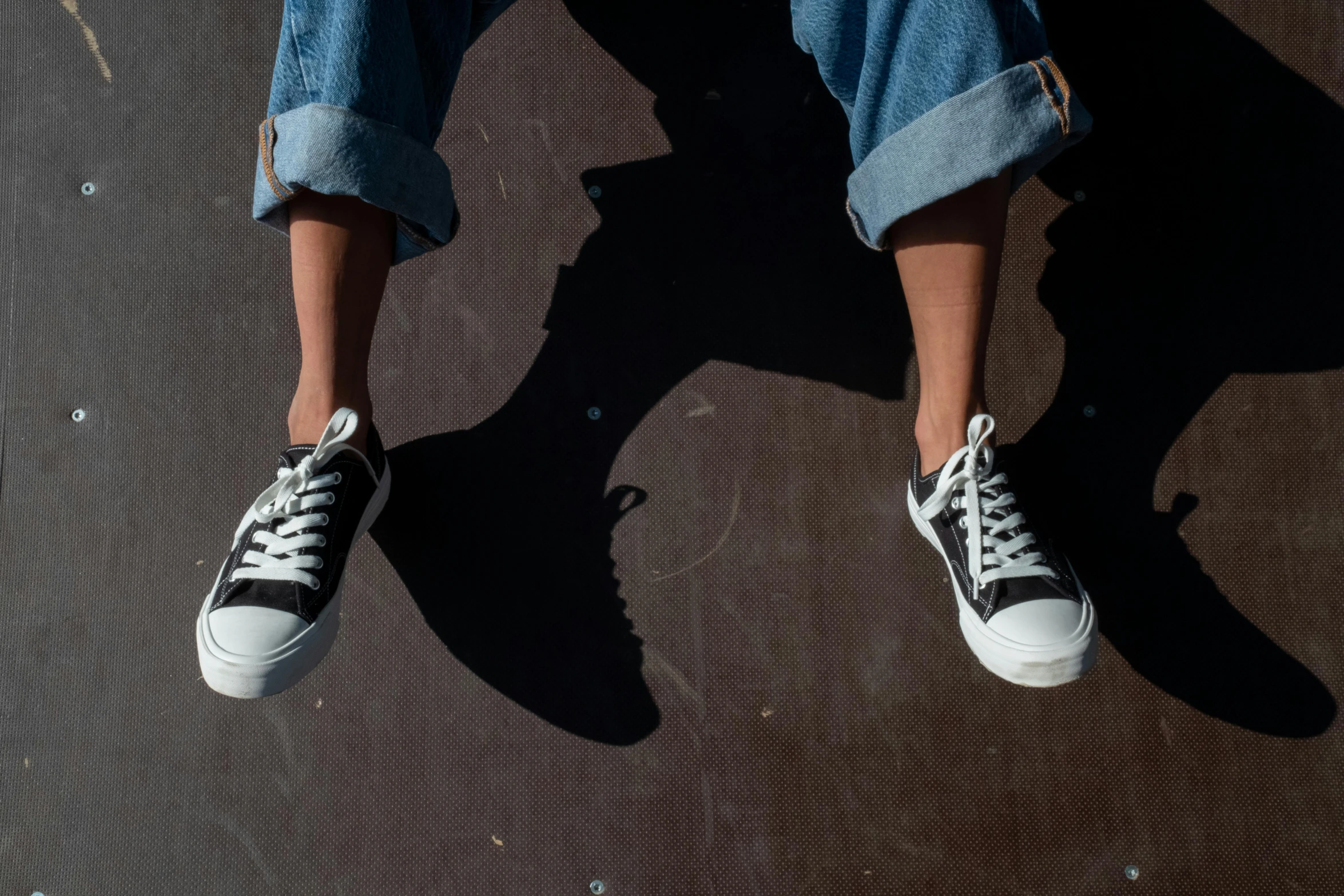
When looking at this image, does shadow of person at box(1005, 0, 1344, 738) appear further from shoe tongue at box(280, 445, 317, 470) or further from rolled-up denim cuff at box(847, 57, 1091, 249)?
shoe tongue at box(280, 445, 317, 470)

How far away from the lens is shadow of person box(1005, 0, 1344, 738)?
75 cm

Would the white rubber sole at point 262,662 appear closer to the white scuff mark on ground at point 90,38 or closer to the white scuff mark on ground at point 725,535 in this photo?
the white scuff mark on ground at point 725,535

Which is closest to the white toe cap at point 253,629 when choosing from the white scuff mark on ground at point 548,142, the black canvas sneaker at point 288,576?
the black canvas sneaker at point 288,576

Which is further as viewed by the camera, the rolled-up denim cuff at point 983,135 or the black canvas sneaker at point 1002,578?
the black canvas sneaker at point 1002,578

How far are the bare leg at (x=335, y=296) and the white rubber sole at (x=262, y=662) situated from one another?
16 centimetres

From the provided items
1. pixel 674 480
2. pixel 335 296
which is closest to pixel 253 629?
pixel 335 296

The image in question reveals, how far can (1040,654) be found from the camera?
642 mm

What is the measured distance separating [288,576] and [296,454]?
10cm

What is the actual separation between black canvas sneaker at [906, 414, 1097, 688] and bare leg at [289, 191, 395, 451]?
497 millimetres

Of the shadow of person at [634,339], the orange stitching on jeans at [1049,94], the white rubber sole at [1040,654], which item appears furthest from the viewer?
Answer: the shadow of person at [634,339]

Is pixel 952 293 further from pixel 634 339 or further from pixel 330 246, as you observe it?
pixel 330 246

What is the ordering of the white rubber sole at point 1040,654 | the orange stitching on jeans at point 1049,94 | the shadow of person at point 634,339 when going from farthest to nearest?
the shadow of person at point 634,339 → the white rubber sole at point 1040,654 → the orange stitching on jeans at point 1049,94

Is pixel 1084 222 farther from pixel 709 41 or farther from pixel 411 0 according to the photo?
pixel 411 0

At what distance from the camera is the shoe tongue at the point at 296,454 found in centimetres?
66
